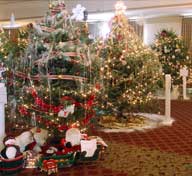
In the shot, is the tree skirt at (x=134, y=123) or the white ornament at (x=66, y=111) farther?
the tree skirt at (x=134, y=123)

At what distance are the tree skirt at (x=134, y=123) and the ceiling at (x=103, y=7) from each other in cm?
436

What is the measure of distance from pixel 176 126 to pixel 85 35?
2.83 m

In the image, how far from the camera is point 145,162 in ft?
13.3

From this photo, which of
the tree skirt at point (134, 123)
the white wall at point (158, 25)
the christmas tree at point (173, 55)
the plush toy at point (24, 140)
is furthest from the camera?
the white wall at point (158, 25)

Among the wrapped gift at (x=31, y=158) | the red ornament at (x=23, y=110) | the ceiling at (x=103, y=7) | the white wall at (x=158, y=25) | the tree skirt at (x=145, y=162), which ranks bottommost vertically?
the tree skirt at (x=145, y=162)

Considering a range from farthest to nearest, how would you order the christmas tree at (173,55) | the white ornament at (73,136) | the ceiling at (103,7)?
the christmas tree at (173,55) < the ceiling at (103,7) < the white ornament at (73,136)

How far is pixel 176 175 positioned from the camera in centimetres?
362

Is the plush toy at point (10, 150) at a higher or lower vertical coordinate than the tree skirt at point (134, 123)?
higher

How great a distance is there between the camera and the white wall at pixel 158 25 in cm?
1184

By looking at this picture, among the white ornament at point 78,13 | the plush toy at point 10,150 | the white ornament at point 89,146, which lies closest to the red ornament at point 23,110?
the plush toy at point 10,150

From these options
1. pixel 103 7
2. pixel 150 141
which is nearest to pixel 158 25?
pixel 103 7

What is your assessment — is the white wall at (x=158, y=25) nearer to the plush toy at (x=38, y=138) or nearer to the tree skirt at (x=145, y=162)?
the tree skirt at (x=145, y=162)

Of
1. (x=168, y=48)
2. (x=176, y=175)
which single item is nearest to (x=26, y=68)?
(x=176, y=175)

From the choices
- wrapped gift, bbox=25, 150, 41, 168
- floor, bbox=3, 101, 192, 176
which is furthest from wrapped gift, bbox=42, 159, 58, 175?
wrapped gift, bbox=25, 150, 41, 168
